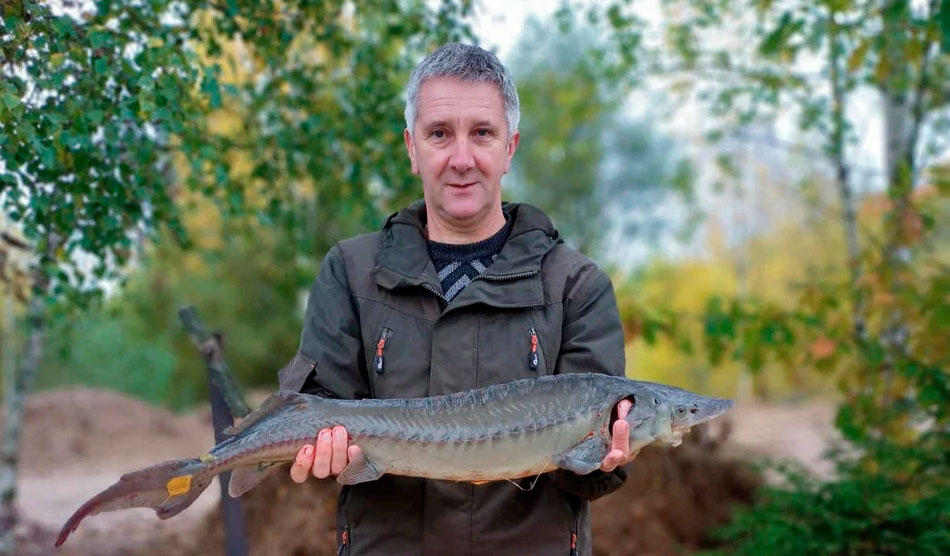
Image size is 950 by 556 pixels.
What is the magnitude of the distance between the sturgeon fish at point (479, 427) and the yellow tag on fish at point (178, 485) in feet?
0.07

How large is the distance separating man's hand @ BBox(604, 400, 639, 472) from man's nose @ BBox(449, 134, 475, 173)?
88cm

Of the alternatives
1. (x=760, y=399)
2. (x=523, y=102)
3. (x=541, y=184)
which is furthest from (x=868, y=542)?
(x=760, y=399)

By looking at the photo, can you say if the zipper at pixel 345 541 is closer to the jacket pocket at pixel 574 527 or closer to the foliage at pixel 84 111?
the jacket pocket at pixel 574 527

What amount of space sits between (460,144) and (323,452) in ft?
3.41

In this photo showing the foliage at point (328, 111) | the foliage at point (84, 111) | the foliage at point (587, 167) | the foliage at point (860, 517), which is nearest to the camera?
the foliage at point (84, 111)

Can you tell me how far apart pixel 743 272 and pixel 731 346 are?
21.8 metres

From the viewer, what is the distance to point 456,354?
307 centimetres

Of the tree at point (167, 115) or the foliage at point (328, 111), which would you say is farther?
the foliage at point (328, 111)

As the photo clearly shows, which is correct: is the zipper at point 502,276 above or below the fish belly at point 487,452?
above

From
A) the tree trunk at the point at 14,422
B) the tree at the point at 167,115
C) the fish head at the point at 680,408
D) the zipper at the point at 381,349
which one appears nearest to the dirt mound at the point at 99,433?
the tree trunk at the point at 14,422

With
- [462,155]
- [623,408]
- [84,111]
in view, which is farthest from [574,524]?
[84,111]

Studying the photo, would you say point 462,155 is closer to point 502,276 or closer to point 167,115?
point 502,276

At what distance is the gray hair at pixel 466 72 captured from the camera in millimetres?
3105

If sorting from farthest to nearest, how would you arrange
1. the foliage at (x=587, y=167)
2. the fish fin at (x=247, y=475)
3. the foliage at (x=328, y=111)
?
the foliage at (x=587, y=167)
the foliage at (x=328, y=111)
the fish fin at (x=247, y=475)
